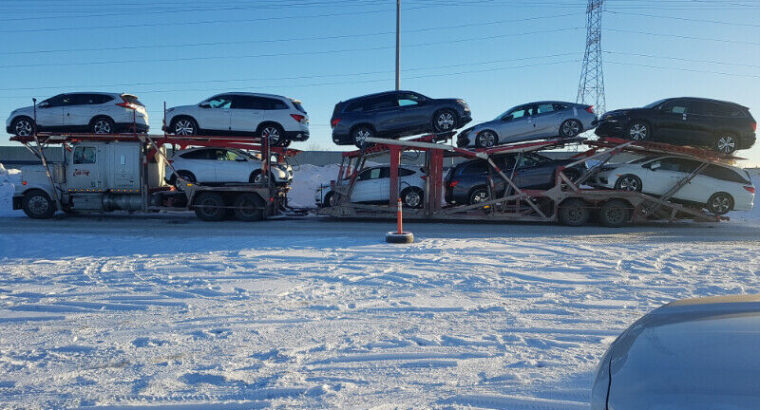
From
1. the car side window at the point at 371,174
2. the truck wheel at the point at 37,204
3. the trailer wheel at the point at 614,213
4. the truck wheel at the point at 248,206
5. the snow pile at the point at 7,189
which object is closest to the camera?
the trailer wheel at the point at 614,213

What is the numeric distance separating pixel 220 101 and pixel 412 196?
6.04 m

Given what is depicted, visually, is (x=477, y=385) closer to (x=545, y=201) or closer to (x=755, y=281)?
(x=755, y=281)

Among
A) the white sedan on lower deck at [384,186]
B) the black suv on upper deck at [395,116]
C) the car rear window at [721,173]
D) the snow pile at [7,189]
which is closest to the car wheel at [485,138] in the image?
the black suv on upper deck at [395,116]

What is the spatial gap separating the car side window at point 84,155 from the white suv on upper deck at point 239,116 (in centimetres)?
227

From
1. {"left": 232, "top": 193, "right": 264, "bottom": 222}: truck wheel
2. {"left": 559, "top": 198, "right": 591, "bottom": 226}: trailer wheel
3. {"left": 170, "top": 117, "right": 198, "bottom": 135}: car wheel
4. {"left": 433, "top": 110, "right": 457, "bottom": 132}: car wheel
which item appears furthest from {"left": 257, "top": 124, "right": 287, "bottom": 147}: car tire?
{"left": 559, "top": 198, "right": 591, "bottom": 226}: trailer wheel

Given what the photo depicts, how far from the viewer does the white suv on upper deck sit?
43.6ft

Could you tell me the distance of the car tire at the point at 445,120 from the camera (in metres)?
13.1

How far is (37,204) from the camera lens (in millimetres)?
13586

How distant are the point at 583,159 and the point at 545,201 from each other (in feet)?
4.86

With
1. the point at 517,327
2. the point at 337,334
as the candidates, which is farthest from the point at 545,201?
the point at 337,334

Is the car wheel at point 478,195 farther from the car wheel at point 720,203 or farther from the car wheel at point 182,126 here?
the car wheel at point 182,126

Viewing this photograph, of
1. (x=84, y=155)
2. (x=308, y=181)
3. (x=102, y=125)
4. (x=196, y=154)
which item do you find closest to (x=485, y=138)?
(x=196, y=154)

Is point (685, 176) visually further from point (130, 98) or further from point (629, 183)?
point (130, 98)

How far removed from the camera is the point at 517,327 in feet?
14.9
